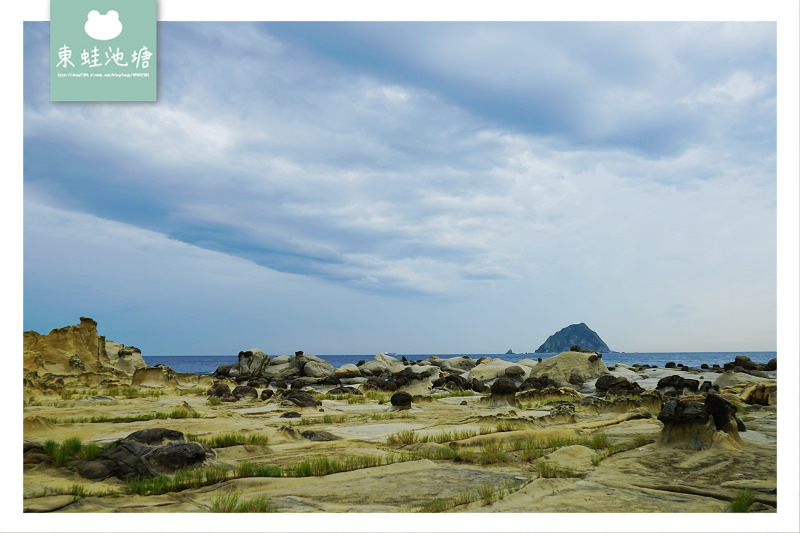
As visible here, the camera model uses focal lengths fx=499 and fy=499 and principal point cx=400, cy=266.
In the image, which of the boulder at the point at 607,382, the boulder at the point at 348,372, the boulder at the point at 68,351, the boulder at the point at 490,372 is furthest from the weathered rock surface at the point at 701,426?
the boulder at the point at 348,372

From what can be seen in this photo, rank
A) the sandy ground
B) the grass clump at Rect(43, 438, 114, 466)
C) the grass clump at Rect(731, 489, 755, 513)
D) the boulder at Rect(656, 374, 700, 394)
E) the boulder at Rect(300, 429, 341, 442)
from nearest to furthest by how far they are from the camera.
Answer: the grass clump at Rect(731, 489, 755, 513) < the sandy ground < the grass clump at Rect(43, 438, 114, 466) < the boulder at Rect(300, 429, 341, 442) < the boulder at Rect(656, 374, 700, 394)

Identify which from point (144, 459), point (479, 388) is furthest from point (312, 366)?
point (144, 459)

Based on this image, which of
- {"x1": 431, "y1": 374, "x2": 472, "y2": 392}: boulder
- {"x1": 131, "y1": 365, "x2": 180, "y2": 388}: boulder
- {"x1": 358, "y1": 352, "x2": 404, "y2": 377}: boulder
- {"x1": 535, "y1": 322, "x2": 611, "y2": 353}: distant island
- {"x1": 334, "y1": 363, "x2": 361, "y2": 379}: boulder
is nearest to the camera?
{"x1": 131, "y1": 365, "x2": 180, "y2": 388}: boulder

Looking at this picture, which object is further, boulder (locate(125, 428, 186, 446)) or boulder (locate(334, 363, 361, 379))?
boulder (locate(334, 363, 361, 379))

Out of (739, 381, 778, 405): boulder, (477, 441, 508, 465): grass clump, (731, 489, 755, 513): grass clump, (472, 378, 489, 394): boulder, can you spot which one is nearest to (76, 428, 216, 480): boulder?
(477, 441, 508, 465): grass clump

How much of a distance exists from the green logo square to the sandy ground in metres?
4.91

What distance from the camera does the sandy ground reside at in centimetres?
517

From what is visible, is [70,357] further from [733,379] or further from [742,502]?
[733,379]

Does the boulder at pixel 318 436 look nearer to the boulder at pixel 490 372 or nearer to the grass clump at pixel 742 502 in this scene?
the grass clump at pixel 742 502

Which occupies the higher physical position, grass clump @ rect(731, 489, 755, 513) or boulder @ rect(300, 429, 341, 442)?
grass clump @ rect(731, 489, 755, 513)

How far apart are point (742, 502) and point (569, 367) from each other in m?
22.0

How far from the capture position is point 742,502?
198 inches

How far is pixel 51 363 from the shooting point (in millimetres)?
22812

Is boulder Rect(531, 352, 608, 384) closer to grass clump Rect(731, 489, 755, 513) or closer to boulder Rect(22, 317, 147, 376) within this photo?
grass clump Rect(731, 489, 755, 513)
